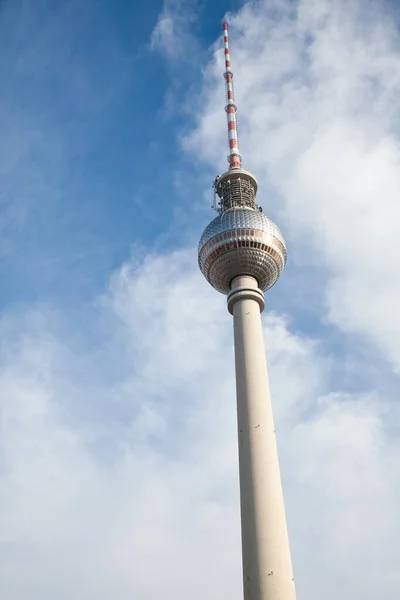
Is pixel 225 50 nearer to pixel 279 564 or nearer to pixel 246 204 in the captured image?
pixel 246 204

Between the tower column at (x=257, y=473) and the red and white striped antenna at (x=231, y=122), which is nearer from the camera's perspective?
the tower column at (x=257, y=473)

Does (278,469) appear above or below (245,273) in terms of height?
below

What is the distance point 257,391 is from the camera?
2185 inches

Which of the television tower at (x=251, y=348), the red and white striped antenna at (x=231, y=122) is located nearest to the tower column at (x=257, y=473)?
the television tower at (x=251, y=348)

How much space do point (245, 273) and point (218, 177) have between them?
19455mm

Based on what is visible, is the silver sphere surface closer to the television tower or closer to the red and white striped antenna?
the television tower

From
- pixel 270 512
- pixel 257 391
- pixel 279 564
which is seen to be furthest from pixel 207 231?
pixel 279 564

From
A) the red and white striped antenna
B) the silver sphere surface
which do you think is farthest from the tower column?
the red and white striped antenna

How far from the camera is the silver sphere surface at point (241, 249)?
67.0 meters

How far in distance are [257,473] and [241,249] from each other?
2818 cm

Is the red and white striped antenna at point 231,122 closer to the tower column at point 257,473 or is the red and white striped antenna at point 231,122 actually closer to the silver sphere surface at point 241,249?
the silver sphere surface at point 241,249

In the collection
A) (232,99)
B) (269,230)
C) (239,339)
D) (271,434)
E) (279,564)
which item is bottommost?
(279,564)

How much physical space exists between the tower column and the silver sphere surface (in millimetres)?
4301

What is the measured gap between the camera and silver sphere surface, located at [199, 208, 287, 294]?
67000mm
